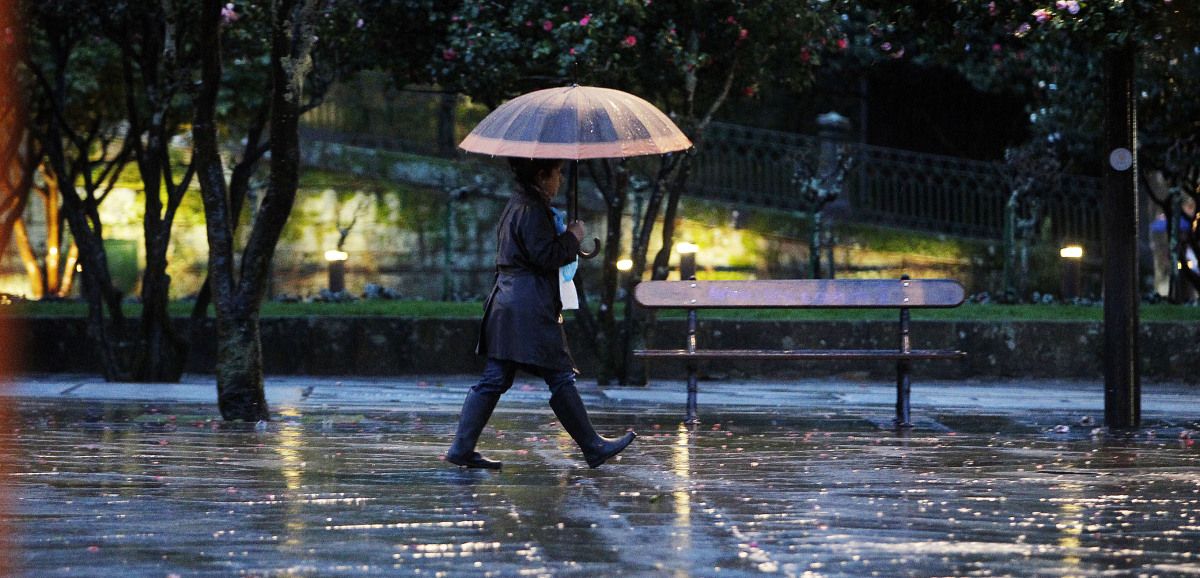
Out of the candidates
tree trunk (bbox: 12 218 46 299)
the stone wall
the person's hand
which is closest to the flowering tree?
the stone wall

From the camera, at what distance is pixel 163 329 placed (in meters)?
15.3

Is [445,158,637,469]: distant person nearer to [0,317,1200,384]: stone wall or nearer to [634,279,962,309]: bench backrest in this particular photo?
[634,279,962,309]: bench backrest

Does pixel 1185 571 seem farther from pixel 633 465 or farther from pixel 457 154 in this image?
pixel 457 154

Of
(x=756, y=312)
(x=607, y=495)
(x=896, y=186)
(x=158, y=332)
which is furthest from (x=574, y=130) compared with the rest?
(x=896, y=186)

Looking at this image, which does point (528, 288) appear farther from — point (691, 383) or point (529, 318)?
point (691, 383)

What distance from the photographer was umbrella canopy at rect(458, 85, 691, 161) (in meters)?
8.53

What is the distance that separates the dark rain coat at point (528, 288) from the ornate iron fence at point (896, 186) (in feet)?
48.9

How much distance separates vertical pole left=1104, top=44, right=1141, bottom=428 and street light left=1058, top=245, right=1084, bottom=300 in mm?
11325

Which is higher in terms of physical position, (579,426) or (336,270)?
(336,270)

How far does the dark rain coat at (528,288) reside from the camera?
8.44 m

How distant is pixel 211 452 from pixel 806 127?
19.7 meters

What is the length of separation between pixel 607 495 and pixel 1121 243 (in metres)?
4.91

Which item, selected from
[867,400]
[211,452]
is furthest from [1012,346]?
[211,452]

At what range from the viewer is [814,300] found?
38.3 feet
